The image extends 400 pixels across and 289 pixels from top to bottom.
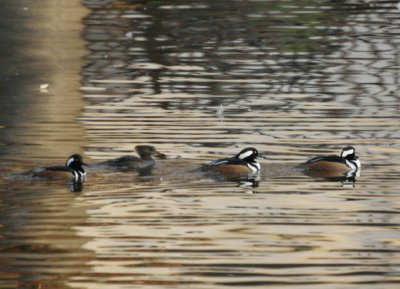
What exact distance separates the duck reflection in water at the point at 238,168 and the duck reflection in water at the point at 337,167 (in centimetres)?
50

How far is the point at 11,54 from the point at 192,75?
164 inches

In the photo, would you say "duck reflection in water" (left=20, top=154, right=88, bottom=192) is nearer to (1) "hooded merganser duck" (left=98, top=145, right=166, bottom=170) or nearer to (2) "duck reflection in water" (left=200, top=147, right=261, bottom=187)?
(1) "hooded merganser duck" (left=98, top=145, right=166, bottom=170)

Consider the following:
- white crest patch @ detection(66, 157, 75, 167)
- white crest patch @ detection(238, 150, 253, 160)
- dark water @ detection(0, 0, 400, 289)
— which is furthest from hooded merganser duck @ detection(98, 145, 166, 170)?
white crest patch @ detection(238, 150, 253, 160)

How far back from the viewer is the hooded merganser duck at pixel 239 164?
15562mm

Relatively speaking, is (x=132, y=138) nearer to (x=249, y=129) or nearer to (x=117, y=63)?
(x=249, y=129)

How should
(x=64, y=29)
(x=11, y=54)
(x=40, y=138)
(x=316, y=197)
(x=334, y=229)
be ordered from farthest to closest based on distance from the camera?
(x=64, y=29), (x=11, y=54), (x=40, y=138), (x=316, y=197), (x=334, y=229)

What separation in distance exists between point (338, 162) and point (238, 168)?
995mm

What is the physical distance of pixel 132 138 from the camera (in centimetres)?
1761

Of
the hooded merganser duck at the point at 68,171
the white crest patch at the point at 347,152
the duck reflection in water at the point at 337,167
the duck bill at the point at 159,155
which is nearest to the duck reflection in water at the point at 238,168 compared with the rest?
the duck reflection in water at the point at 337,167

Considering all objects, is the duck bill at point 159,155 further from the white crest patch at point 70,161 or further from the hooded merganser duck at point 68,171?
the white crest patch at point 70,161

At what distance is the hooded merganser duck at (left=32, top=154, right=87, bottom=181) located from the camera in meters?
15.1

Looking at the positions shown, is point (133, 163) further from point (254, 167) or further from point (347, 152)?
point (347, 152)

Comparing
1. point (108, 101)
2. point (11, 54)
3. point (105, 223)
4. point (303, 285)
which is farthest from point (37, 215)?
point (11, 54)

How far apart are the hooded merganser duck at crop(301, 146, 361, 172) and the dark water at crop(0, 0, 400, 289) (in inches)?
6.1
